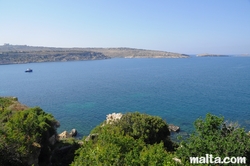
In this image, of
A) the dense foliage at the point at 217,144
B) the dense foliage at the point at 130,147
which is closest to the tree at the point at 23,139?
the dense foliage at the point at 130,147

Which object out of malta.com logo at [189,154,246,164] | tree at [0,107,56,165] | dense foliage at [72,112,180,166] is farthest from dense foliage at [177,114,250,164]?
tree at [0,107,56,165]

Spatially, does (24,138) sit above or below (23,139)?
below

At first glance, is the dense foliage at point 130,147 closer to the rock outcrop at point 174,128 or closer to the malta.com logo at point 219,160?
the malta.com logo at point 219,160

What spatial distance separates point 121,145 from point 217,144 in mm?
7310

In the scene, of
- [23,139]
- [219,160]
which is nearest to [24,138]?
[23,139]

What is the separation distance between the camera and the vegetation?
44.8 ft

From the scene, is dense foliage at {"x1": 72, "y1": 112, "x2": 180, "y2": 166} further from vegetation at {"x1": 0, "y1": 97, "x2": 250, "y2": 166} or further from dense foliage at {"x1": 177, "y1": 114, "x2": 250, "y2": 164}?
dense foliage at {"x1": 177, "y1": 114, "x2": 250, "y2": 164}

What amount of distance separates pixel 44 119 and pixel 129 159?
52.6ft

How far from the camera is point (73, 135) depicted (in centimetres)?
3847

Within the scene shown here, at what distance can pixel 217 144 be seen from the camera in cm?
1599

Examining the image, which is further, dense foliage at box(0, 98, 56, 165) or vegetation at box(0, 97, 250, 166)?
dense foliage at box(0, 98, 56, 165)

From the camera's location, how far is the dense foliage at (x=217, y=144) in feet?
50.3

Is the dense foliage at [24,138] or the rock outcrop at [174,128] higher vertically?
the dense foliage at [24,138]

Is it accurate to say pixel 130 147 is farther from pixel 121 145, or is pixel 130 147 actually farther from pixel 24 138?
pixel 24 138
